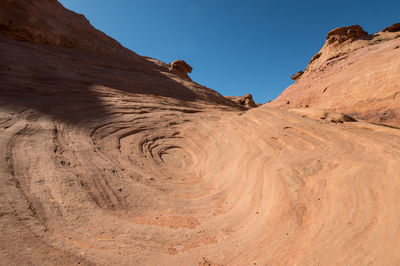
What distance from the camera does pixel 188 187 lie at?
3701mm

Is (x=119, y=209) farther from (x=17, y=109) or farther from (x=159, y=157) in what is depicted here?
(x=17, y=109)

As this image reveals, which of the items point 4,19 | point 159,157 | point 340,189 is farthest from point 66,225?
point 4,19

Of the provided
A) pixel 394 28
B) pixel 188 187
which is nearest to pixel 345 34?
pixel 394 28

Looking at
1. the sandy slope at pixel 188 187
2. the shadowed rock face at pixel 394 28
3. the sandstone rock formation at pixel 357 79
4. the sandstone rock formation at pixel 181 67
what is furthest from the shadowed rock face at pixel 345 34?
the sandstone rock formation at pixel 181 67

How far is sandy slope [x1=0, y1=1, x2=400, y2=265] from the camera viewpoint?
1938mm

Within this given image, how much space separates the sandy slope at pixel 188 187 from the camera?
194 centimetres

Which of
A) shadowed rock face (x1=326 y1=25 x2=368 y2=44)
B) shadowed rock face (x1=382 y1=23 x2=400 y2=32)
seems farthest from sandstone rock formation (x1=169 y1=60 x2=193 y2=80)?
shadowed rock face (x1=382 y1=23 x2=400 y2=32)

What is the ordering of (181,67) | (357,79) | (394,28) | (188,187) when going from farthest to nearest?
(181,67), (394,28), (357,79), (188,187)

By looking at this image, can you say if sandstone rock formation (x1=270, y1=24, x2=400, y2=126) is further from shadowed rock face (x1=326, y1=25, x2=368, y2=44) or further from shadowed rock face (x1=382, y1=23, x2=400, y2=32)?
shadowed rock face (x1=382, y1=23, x2=400, y2=32)

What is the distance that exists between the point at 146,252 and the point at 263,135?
383 centimetres

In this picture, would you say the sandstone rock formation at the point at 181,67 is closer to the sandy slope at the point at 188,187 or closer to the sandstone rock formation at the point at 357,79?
the sandstone rock formation at the point at 357,79

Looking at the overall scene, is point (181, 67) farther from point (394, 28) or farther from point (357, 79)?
point (357, 79)

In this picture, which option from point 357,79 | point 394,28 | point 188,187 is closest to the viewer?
point 188,187

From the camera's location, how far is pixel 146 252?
204cm
